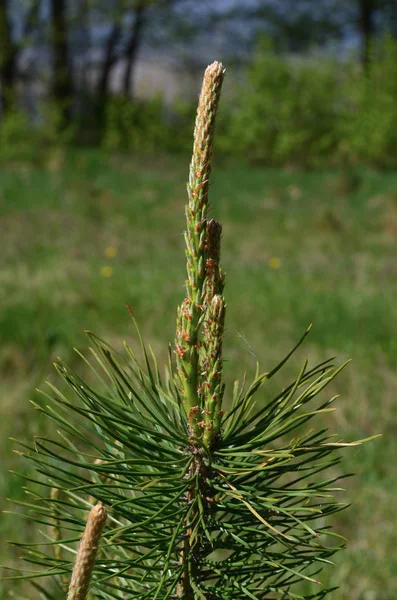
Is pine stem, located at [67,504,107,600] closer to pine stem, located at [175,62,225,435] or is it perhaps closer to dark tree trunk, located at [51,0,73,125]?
pine stem, located at [175,62,225,435]

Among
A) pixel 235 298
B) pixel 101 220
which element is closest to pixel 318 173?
pixel 101 220

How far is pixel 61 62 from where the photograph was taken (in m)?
12.8

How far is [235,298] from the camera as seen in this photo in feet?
14.3

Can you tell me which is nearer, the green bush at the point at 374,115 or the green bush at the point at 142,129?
the green bush at the point at 374,115

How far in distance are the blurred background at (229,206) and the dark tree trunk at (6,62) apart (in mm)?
42

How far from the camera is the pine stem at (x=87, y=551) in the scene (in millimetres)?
432

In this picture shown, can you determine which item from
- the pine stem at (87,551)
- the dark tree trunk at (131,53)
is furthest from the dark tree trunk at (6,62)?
the pine stem at (87,551)

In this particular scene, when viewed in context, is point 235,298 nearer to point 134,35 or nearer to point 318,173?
point 318,173

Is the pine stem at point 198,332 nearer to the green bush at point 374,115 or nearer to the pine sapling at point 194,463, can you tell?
the pine sapling at point 194,463

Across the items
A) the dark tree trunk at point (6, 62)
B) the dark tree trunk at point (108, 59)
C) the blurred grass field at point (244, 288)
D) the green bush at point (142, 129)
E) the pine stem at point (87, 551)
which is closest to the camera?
the pine stem at point (87, 551)

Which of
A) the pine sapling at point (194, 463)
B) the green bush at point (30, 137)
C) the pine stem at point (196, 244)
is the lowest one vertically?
the pine sapling at point (194, 463)

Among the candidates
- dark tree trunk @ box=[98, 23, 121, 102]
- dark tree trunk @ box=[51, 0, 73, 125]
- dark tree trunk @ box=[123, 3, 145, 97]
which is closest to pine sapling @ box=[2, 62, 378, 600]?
dark tree trunk @ box=[51, 0, 73, 125]

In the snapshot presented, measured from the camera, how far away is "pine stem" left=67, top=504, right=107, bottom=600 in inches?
17.0

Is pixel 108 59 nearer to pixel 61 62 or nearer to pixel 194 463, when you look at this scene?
pixel 61 62
